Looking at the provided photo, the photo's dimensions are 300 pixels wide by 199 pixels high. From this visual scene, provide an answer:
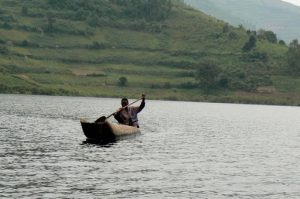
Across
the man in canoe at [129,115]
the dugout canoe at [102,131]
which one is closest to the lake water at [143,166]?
the dugout canoe at [102,131]

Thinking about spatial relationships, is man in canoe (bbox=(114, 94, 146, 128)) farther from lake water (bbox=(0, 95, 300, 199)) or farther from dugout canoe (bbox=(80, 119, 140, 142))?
dugout canoe (bbox=(80, 119, 140, 142))

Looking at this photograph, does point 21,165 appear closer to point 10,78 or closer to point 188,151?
point 188,151

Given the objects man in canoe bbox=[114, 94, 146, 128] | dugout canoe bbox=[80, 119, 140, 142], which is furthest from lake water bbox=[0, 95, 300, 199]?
man in canoe bbox=[114, 94, 146, 128]

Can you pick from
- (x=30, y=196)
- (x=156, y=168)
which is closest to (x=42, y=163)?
(x=156, y=168)

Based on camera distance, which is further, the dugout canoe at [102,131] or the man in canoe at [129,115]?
the man in canoe at [129,115]

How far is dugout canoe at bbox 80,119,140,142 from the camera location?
65438 millimetres

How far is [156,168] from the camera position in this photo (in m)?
47.2

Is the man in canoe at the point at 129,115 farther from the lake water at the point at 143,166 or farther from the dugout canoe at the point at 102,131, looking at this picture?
the dugout canoe at the point at 102,131

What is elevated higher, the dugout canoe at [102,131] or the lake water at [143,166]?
the dugout canoe at [102,131]

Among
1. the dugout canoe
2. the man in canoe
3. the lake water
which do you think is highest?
the man in canoe

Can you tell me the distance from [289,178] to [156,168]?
10699mm

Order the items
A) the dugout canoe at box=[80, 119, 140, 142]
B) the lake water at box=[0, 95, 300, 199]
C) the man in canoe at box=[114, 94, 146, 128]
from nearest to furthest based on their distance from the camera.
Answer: the lake water at box=[0, 95, 300, 199], the dugout canoe at box=[80, 119, 140, 142], the man in canoe at box=[114, 94, 146, 128]

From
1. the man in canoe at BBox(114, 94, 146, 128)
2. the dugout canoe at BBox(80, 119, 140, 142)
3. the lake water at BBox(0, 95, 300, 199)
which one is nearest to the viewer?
the lake water at BBox(0, 95, 300, 199)

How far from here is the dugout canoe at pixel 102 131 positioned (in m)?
65.4
